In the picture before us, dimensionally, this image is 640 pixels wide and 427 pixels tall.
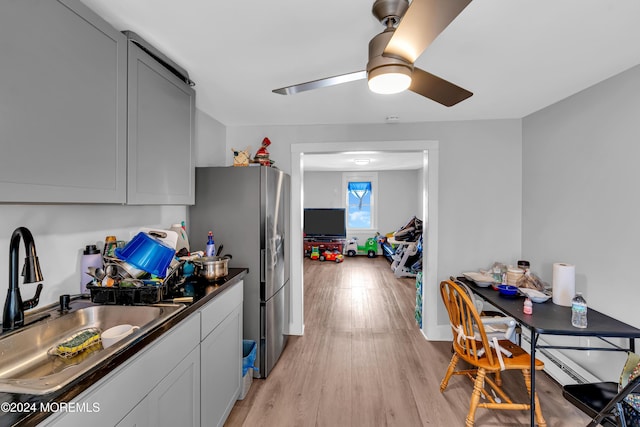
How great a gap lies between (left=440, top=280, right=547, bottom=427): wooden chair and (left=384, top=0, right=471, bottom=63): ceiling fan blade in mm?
1616

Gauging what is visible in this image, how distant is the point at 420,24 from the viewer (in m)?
0.97

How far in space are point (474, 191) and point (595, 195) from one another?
3.45ft

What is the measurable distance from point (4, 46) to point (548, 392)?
12.2 ft

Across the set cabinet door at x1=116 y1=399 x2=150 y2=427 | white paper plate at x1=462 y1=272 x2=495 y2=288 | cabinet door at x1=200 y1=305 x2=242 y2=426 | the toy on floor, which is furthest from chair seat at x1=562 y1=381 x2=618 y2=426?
the toy on floor

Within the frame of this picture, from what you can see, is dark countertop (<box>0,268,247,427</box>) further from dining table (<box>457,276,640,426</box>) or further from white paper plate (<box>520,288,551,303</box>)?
white paper plate (<box>520,288,551,303</box>)

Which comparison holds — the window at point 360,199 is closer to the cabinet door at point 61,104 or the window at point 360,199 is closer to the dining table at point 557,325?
the dining table at point 557,325

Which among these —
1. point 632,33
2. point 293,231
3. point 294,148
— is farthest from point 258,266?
point 632,33

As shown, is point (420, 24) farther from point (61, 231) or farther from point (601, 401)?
point (601, 401)

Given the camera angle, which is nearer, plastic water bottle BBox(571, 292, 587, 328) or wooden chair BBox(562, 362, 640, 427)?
wooden chair BBox(562, 362, 640, 427)

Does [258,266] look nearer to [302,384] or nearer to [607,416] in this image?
[302,384]

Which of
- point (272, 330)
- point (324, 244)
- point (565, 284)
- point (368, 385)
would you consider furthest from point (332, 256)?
point (565, 284)

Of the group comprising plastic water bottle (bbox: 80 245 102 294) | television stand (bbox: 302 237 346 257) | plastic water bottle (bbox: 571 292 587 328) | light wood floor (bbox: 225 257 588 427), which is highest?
plastic water bottle (bbox: 80 245 102 294)

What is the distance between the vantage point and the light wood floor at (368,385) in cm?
205

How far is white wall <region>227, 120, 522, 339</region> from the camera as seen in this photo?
3139 millimetres
